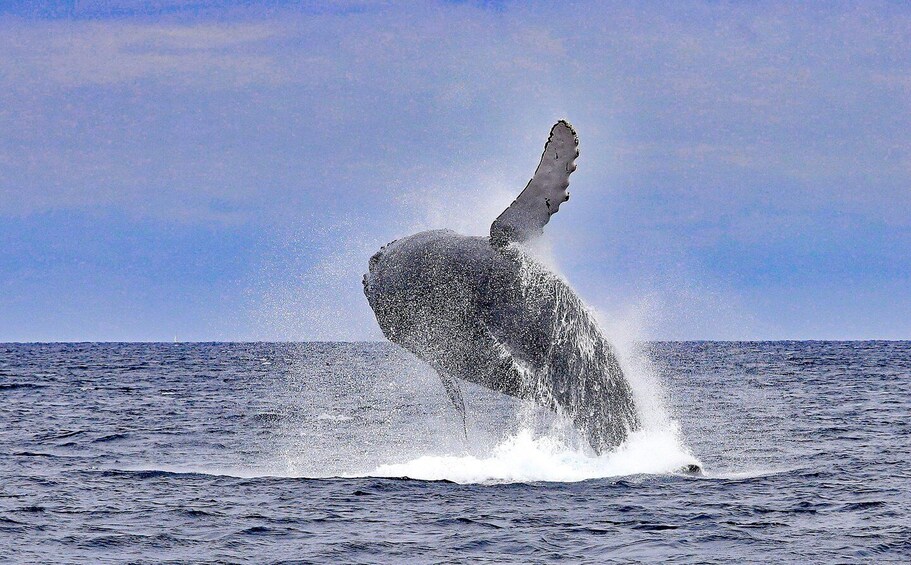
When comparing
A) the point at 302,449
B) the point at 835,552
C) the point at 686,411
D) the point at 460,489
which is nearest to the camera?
the point at 835,552

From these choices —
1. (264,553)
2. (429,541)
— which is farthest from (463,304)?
(264,553)

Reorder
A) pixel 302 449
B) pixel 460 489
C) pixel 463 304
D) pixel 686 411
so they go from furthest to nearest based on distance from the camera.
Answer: pixel 686 411 → pixel 302 449 → pixel 460 489 → pixel 463 304

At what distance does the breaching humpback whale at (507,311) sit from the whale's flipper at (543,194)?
1 centimetres

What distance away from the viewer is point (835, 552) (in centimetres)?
1083

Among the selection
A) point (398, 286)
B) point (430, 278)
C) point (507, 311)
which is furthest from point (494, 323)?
point (398, 286)

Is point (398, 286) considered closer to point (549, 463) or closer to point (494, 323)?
point (494, 323)

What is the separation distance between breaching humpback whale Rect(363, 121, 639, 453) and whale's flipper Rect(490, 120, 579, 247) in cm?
1

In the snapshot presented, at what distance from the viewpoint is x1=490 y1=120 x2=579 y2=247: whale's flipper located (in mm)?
12148

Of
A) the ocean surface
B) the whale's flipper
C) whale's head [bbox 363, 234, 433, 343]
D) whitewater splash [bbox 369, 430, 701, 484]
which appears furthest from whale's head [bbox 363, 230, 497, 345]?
whitewater splash [bbox 369, 430, 701, 484]

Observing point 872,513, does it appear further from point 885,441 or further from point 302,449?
point 302,449

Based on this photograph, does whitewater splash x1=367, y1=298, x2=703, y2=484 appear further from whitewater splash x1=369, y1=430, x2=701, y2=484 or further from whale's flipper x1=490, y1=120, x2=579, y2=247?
whale's flipper x1=490, y1=120, x2=579, y2=247

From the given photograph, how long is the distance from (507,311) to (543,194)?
4.69 feet

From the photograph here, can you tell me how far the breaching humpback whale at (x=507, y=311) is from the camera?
1250 cm

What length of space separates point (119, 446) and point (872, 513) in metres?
14.0
